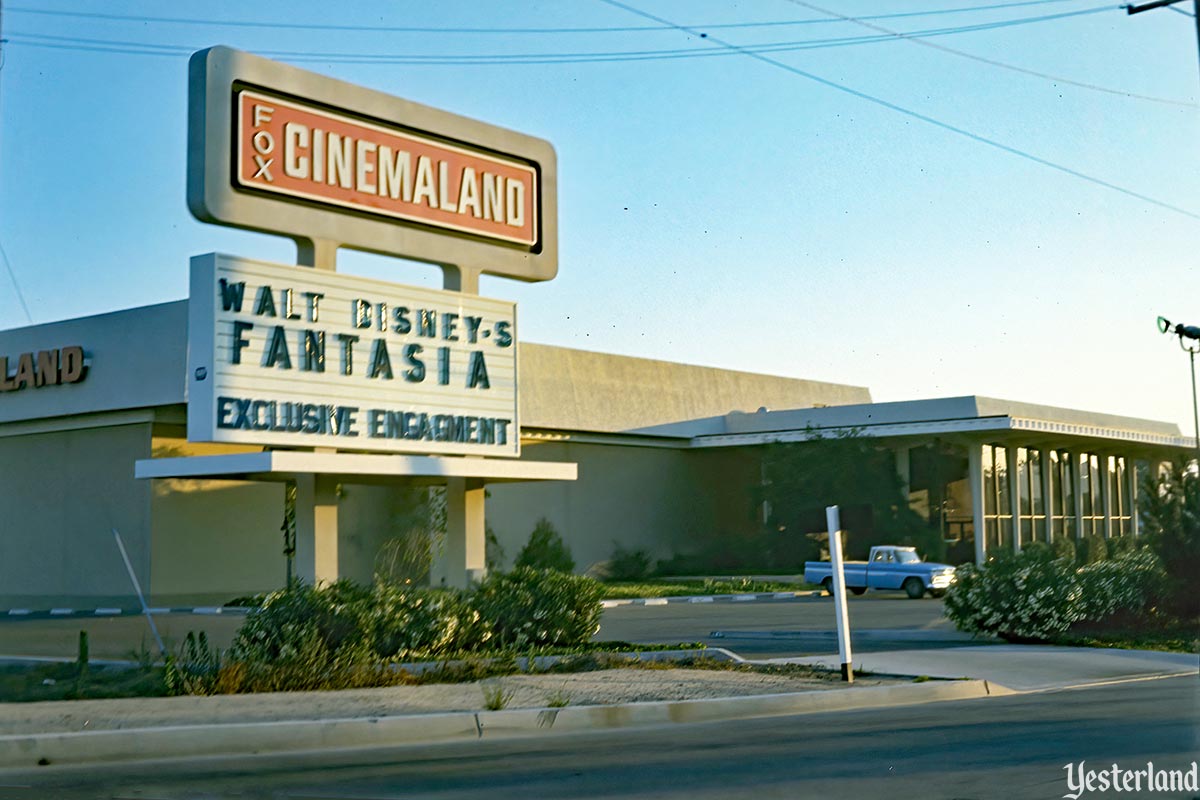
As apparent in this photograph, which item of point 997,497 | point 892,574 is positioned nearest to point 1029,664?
point 892,574

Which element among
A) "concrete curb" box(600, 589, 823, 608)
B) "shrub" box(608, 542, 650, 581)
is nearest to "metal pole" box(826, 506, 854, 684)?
"concrete curb" box(600, 589, 823, 608)

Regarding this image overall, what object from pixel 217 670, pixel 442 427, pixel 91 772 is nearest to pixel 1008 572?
pixel 442 427

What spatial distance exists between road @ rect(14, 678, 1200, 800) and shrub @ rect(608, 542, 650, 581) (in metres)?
35.0

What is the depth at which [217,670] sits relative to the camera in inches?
578

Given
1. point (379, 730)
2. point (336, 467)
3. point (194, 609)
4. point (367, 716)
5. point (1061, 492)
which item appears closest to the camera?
point (379, 730)

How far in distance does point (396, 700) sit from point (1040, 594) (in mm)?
12358

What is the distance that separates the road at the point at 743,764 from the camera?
364 inches

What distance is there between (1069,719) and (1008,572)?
10.1 metres

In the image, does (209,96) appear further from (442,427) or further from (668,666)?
(668,666)

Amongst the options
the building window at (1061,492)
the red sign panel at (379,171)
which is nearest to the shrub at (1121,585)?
the red sign panel at (379,171)

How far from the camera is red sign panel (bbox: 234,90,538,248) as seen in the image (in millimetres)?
17547

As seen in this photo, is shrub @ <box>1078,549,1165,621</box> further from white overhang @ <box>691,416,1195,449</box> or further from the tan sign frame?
white overhang @ <box>691,416,1195,449</box>

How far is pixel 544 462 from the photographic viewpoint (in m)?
32.1

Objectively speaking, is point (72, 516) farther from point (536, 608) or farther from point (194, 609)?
point (536, 608)
